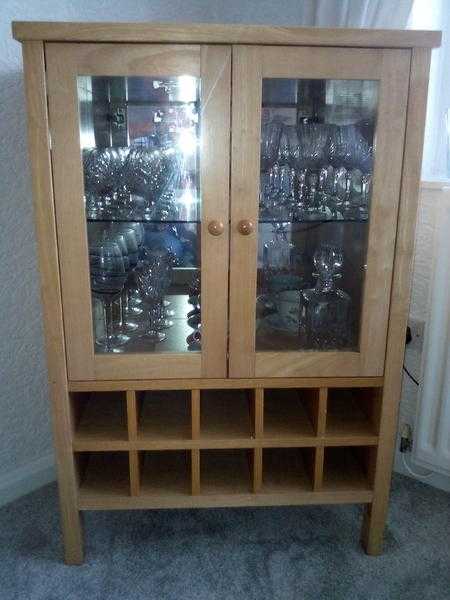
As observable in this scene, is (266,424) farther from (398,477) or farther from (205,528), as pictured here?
(398,477)

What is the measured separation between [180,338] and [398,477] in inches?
39.9

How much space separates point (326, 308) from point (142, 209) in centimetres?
55

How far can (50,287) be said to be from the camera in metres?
1.18

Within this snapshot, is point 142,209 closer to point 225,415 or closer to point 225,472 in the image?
point 225,415

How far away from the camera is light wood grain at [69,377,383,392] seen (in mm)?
1255

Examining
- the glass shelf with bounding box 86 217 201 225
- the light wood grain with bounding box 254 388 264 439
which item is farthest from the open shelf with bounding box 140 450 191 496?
the glass shelf with bounding box 86 217 201 225

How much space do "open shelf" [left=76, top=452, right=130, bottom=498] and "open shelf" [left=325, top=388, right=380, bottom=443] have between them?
1.95 feet

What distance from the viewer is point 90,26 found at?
1043 millimetres

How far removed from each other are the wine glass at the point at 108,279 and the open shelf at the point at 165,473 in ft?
1.37

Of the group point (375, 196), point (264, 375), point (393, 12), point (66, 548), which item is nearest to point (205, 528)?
point (66, 548)

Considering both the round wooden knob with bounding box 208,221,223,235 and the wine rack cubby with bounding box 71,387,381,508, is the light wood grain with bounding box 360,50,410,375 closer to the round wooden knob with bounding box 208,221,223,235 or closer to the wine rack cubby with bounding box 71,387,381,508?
the wine rack cubby with bounding box 71,387,381,508

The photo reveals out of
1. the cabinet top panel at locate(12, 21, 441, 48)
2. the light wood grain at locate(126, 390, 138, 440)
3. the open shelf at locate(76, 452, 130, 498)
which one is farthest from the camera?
the open shelf at locate(76, 452, 130, 498)

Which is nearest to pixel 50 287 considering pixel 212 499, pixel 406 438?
pixel 212 499

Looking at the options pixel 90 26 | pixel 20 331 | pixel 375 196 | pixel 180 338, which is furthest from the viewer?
pixel 20 331
